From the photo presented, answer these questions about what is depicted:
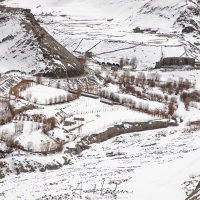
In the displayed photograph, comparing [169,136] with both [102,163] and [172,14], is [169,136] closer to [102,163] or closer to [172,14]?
[102,163]

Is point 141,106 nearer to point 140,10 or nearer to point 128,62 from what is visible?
point 128,62

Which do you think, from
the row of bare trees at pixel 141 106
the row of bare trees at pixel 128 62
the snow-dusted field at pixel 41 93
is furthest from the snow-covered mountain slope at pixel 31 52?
the row of bare trees at pixel 128 62

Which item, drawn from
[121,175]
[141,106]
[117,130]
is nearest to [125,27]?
[141,106]

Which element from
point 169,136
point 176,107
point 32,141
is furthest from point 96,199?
point 176,107

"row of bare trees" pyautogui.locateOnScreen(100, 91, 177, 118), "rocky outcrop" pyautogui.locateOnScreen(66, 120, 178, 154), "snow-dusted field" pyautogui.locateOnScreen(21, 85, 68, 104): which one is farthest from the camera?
"row of bare trees" pyautogui.locateOnScreen(100, 91, 177, 118)

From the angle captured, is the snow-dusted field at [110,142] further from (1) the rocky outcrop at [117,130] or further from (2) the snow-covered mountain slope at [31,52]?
(1) the rocky outcrop at [117,130]

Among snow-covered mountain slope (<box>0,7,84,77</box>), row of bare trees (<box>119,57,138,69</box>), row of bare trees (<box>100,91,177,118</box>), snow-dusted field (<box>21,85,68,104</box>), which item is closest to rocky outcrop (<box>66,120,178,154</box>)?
row of bare trees (<box>100,91,177,118</box>)

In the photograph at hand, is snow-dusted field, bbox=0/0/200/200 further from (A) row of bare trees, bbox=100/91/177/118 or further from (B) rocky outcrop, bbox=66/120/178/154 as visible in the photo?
(A) row of bare trees, bbox=100/91/177/118
